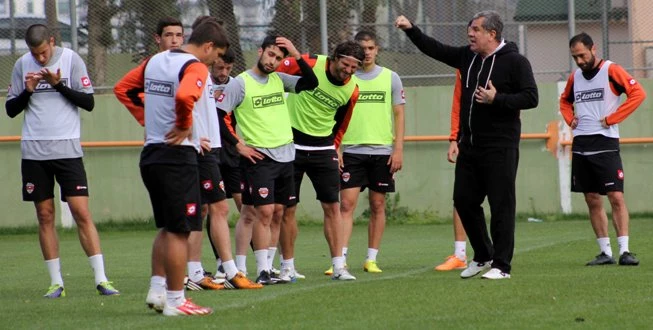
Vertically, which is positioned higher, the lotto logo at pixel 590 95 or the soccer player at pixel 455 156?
the lotto logo at pixel 590 95

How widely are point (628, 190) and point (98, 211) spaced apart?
806 cm

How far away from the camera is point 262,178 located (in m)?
10.3

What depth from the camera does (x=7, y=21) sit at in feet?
61.9

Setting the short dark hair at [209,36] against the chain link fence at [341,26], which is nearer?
the short dark hair at [209,36]

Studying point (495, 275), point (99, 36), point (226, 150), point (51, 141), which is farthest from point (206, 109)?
point (99, 36)

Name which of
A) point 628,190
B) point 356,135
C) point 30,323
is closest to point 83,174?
point 30,323

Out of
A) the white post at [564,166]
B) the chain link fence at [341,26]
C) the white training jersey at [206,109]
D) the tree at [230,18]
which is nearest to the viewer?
the white training jersey at [206,109]

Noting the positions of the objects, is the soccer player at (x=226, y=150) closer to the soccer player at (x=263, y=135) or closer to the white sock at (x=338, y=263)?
the soccer player at (x=263, y=135)

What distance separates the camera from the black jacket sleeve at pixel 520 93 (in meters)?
9.90

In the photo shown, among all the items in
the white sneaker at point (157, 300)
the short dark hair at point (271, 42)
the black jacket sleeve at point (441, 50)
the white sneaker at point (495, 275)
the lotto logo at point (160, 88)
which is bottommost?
the white sneaker at point (495, 275)

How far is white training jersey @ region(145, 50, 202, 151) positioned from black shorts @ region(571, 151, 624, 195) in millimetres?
5122

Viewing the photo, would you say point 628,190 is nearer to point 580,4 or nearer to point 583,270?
point 580,4

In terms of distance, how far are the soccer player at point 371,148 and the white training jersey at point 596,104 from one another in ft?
5.70

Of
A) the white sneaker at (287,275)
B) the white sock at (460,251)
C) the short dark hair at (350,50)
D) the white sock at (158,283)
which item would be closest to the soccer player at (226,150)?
the white sneaker at (287,275)
